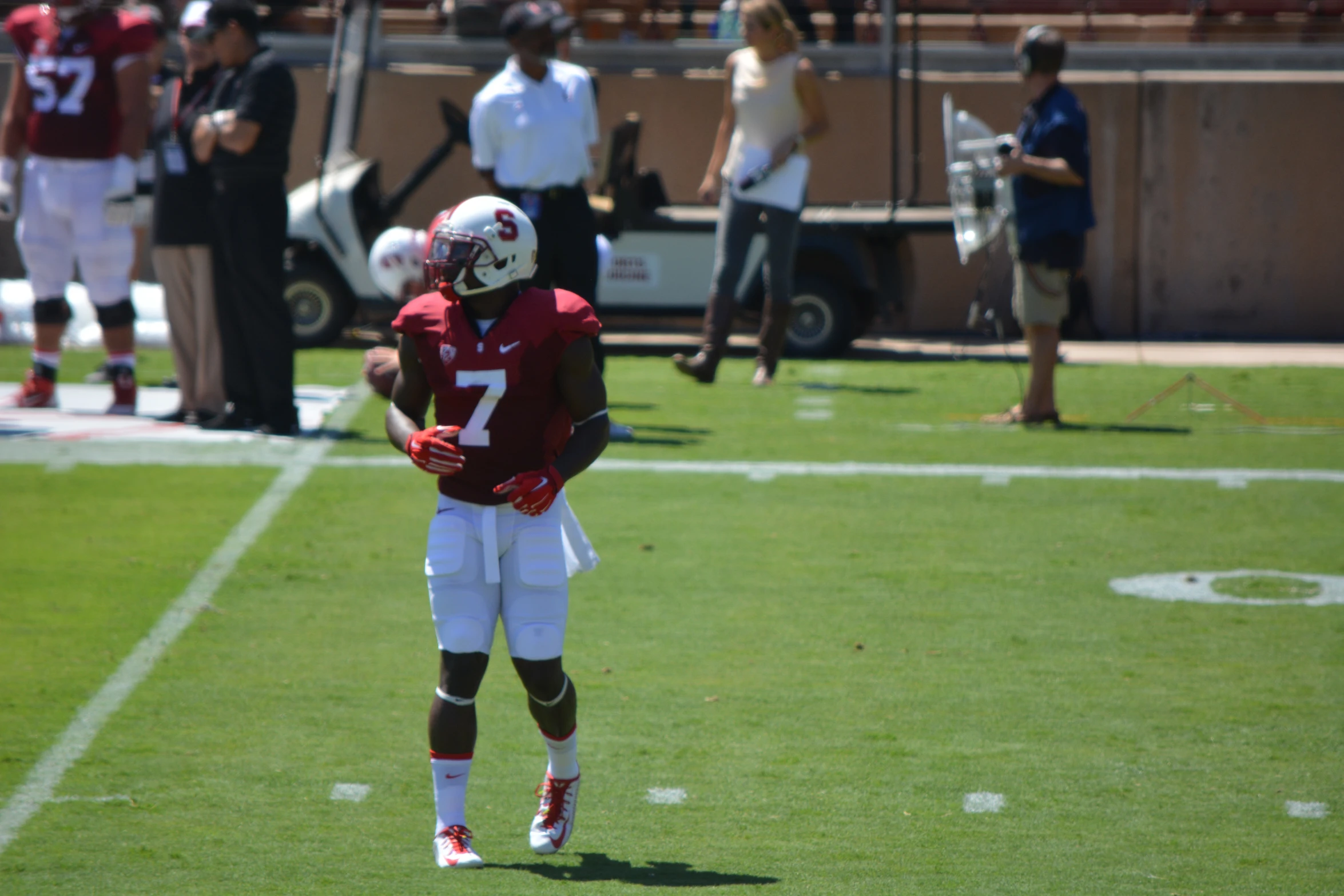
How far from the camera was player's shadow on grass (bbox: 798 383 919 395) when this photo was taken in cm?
1121

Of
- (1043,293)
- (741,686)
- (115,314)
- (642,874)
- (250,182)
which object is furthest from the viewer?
(115,314)

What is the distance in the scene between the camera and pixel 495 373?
3.92m

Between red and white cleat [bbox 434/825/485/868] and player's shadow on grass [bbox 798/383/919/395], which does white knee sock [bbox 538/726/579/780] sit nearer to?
red and white cleat [bbox 434/825/485/868]

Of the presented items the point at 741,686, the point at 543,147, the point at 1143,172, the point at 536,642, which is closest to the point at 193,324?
the point at 543,147

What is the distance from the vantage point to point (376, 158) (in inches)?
595

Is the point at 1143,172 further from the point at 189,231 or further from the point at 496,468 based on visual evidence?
the point at 496,468

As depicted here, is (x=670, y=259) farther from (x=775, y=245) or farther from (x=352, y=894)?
(x=352, y=894)

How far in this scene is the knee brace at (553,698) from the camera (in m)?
3.96

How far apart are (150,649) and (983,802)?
2.74 metres

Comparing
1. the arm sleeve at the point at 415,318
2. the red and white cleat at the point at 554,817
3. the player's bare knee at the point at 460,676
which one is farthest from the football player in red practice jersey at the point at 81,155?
the red and white cleat at the point at 554,817

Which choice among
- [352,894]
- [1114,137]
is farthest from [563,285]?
[1114,137]

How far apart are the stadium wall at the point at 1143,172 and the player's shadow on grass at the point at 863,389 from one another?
3.44m

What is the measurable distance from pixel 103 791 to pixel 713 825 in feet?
4.85

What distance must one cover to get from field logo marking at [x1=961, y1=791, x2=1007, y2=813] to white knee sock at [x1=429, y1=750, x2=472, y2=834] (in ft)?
3.98
